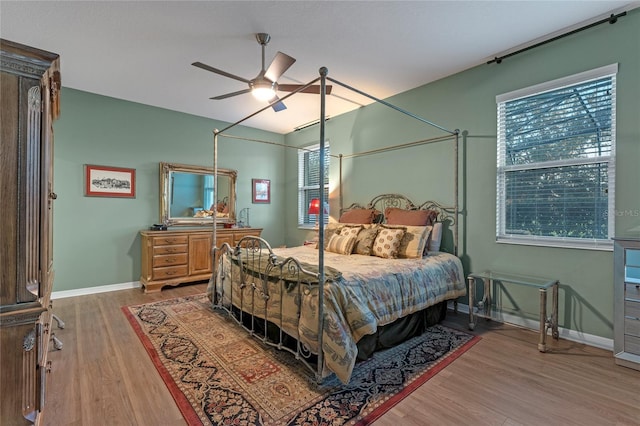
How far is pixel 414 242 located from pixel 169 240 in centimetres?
349

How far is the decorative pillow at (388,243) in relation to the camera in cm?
307

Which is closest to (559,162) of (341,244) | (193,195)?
(341,244)

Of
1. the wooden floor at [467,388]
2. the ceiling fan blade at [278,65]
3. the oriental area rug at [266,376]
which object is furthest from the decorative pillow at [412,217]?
the ceiling fan blade at [278,65]

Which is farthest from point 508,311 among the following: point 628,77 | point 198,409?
point 198,409

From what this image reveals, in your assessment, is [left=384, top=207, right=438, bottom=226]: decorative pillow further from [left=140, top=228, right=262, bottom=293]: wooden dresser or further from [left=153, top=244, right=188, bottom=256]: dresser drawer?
[left=153, top=244, right=188, bottom=256]: dresser drawer

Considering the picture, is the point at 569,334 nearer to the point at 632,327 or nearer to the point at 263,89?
the point at 632,327

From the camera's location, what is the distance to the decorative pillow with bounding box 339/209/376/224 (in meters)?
4.04

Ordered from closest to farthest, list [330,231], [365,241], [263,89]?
1. [263,89]
2. [365,241]
3. [330,231]

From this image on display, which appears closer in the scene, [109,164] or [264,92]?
[264,92]

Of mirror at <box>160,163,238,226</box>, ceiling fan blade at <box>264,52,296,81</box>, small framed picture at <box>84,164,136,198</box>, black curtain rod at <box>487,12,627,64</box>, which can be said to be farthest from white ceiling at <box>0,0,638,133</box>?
mirror at <box>160,163,238,226</box>

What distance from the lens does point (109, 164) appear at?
14.0ft

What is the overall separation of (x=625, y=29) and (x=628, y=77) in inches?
15.9

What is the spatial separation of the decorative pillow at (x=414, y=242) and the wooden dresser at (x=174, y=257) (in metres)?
2.94

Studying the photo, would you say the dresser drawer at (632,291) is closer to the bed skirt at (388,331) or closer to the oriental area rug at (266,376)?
the oriental area rug at (266,376)
